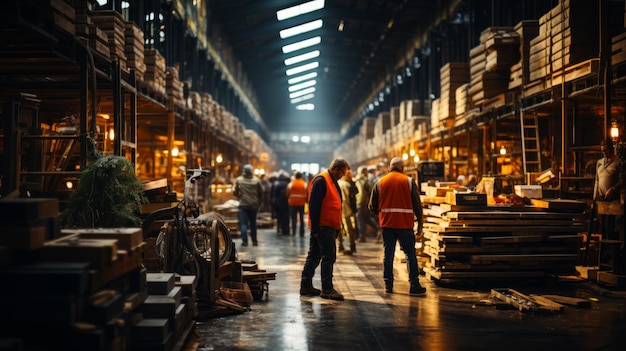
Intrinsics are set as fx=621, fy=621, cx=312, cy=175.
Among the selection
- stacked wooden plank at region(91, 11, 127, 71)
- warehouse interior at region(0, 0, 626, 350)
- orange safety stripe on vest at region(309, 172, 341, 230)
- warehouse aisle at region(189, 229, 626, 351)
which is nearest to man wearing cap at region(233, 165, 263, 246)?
warehouse interior at region(0, 0, 626, 350)

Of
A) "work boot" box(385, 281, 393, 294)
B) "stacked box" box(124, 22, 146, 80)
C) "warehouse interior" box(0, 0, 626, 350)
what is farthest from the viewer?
"stacked box" box(124, 22, 146, 80)

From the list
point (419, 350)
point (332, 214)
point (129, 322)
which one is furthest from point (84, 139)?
point (419, 350)

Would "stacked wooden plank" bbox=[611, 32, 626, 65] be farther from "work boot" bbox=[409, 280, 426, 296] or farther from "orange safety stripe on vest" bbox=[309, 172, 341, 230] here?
"orange safety stripe on vest" bbox=[309, 172, 341, 230]

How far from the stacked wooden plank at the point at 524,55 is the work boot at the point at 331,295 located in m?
7.71

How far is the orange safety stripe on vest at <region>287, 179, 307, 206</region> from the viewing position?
1733cm

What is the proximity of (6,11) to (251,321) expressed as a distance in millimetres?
4202

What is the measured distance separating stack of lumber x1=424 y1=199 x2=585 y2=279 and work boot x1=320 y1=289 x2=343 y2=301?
5.85ft

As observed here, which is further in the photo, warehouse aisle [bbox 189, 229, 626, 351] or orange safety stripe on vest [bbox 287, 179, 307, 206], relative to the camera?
orange safety stripe on vest [bbox 287, 179, 307, 206]

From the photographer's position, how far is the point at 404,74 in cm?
3356

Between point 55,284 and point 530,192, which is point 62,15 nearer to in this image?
point 55,284

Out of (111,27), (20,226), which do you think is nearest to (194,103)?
(111,27)

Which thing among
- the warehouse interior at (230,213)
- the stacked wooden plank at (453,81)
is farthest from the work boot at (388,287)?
the stacked wooden plank at (453,81)

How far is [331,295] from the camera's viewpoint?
7996mm

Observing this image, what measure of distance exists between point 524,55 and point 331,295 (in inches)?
322
